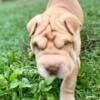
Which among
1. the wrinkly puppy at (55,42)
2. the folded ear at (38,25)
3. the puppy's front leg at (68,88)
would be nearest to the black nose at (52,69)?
the wrinkly puppy at (55,42)

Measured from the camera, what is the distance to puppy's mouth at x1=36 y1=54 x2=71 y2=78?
3.86 meters

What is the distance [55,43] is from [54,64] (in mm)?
187

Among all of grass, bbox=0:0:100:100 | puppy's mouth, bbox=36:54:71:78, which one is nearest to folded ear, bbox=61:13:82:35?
puppy's mouth, bbox=36:54:71:78

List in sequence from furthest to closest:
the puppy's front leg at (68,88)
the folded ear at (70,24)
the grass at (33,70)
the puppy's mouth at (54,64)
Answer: the grass at (33,70)
the puppy's front leg at (68,88)
the folded ear at (70,24)
the puppy's mouth at (54,64)

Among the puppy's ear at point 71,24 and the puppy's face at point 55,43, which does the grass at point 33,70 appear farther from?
the puppy's ear at point 71,24

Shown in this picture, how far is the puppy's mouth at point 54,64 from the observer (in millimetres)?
3855

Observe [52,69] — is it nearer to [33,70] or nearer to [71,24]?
[71,24]

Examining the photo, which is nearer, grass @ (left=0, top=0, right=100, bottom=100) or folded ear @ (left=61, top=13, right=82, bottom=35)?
folded ear @ (left=61, top=13, right=82, bottom=35)

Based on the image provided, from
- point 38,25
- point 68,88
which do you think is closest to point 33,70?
point 68,88

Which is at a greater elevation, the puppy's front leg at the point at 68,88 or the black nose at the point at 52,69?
the black nose at the point at 52,69

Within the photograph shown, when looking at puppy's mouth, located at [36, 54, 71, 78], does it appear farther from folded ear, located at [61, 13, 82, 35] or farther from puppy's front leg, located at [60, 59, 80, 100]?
puppy's front leg, located at [60, 59, 80, 100]

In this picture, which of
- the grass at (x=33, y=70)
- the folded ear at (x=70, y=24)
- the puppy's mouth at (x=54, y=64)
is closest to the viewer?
the puppy's mouth at (x=54, y=64)

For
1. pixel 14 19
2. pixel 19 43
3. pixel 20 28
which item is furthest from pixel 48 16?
pixel 14 19

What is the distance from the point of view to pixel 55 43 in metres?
3.90
